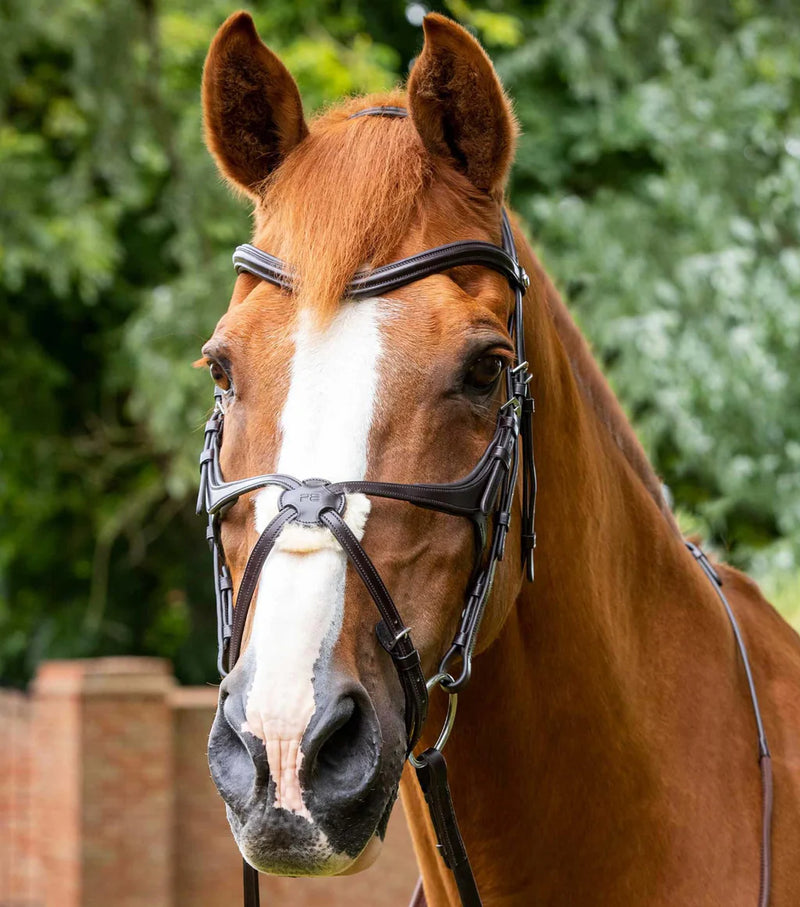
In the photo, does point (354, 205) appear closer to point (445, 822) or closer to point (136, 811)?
point (445, 822)

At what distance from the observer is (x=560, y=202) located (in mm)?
9422

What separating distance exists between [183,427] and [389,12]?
16.9ft

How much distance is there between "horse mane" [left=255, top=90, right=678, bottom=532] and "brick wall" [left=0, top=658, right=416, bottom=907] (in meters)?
4.83

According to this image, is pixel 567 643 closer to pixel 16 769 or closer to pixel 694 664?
pixel 694 664

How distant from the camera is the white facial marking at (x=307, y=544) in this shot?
1.71 meters

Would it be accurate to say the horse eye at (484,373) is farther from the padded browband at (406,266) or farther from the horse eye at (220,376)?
the horse eye at (220,376)

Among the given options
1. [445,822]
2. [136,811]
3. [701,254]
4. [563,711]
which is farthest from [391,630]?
[701,254]

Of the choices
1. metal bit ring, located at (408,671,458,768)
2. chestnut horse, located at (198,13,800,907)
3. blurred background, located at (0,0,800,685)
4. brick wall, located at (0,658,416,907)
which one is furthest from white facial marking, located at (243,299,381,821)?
brick wall, located at (0,658,416,907)

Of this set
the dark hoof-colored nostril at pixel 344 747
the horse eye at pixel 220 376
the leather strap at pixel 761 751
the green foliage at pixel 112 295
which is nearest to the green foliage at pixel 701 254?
the green foliage at pixel 112 295

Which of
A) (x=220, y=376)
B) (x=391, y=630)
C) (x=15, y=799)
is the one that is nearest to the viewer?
(x=391, y=630)

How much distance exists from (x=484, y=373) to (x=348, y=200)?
1.37ft

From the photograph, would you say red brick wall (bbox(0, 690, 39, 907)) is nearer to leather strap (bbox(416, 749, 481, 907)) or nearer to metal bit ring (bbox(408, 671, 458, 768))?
leather strap (bbox(416, 749, 481, 907))

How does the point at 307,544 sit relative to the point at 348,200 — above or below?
below

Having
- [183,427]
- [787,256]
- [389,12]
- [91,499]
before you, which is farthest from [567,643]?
[91,499]
